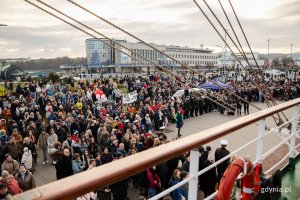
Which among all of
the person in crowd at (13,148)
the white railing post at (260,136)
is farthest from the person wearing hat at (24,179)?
the white railing post at (260,136)

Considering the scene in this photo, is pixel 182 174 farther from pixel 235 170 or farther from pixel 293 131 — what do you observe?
pixel 235 170

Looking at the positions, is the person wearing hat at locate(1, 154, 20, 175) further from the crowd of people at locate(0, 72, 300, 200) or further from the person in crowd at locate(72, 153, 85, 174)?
the person in crowd at locate(72, 153, 85, 174)

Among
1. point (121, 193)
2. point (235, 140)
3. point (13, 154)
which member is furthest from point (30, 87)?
point (121, 193)

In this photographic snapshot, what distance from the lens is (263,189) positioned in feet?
8.31

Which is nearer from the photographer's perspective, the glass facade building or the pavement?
the pavement

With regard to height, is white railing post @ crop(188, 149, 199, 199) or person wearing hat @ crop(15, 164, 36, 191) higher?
white railing post @ crop(188, 149, 199, 199)

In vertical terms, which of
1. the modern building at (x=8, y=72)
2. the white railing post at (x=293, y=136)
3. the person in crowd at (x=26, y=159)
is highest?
the modern building at (x=8, y=72)

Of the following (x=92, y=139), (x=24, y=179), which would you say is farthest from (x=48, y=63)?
(x=24, y=179)

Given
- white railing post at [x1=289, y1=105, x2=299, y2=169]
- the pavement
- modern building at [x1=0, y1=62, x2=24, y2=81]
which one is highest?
modern building at [x1=0, y1=62, x2=24, y2=81]

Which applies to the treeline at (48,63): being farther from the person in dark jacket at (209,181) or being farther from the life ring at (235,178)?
the life ring at (235,178)

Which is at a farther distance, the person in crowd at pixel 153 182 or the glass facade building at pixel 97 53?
Result: the glass facade building at pixel 97 53

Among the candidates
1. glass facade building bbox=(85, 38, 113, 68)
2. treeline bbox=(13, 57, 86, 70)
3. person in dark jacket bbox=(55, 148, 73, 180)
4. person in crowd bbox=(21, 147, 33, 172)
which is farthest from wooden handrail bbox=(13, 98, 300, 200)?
treeline bbox=(13, 57, 86, 70)

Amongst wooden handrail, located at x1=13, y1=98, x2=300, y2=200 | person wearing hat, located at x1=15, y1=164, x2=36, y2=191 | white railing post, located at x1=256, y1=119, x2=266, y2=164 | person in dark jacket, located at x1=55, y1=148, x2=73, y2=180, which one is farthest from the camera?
person in dark jacket, located at x1=55, y1=148, x2=73, y2=180

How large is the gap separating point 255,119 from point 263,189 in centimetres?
84
